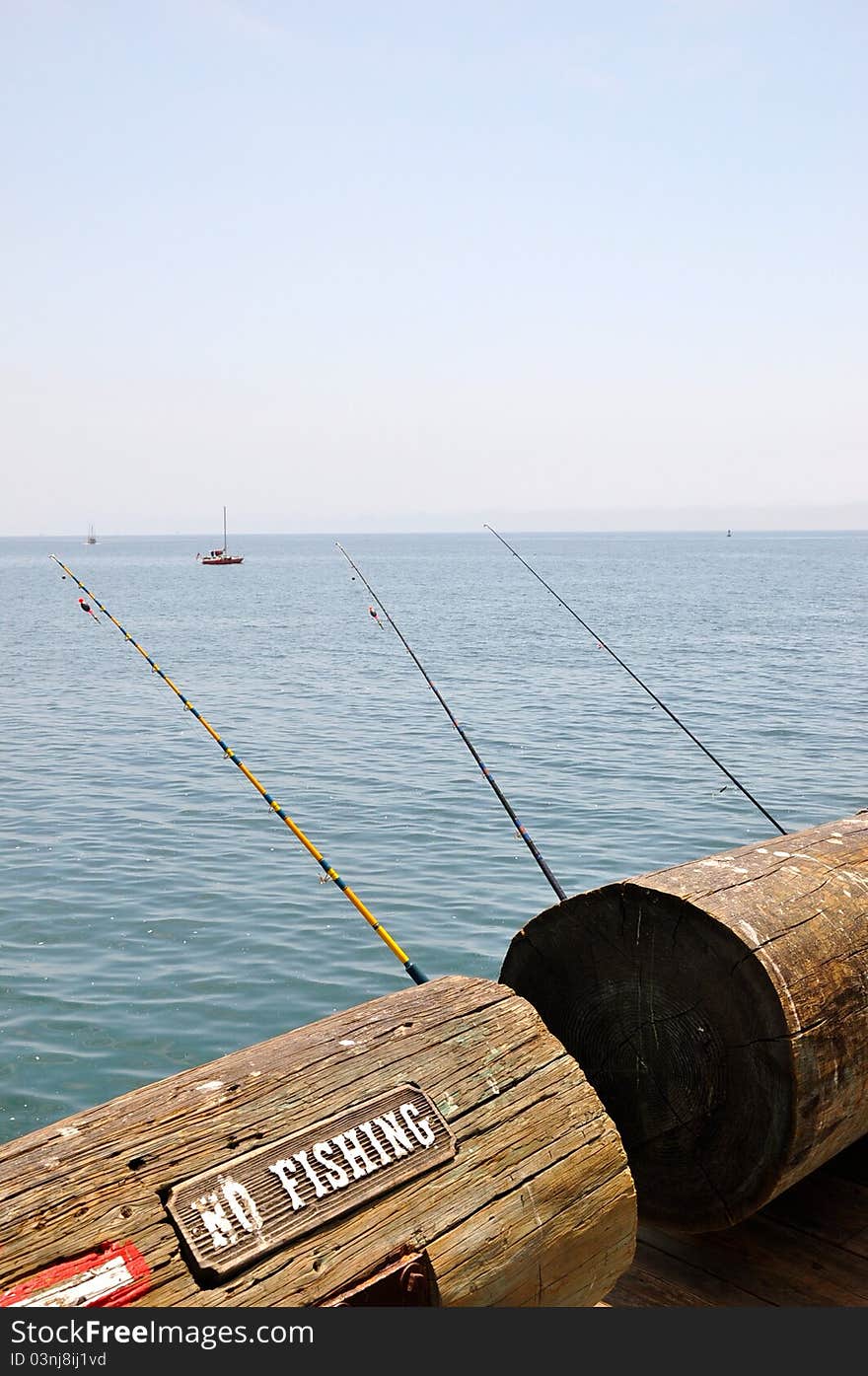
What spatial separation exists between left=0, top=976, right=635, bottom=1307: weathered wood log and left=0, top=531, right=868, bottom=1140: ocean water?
4.84 metres

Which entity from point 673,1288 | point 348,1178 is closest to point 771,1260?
point 673,1288

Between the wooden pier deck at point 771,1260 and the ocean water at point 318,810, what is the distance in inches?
177

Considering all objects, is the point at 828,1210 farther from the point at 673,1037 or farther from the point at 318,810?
the point at 318,810

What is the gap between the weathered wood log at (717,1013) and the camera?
342 centimetres

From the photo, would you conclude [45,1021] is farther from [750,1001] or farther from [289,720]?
[289,720]

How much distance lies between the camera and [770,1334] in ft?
9.05

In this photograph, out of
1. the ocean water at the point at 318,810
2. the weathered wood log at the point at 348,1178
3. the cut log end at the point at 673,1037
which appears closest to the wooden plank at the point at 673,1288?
the cut log end at the point at 673,1037

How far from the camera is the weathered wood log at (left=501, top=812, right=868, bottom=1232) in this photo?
3.42 m

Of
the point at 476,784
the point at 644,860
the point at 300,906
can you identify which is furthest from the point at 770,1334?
the point at 476,784

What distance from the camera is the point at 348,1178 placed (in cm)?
263

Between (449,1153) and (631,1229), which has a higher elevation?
Result: (449,1153)

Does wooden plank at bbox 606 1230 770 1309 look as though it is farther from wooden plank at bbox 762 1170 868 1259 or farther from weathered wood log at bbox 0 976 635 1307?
weathered wood log at bbox 0 976 635 1307

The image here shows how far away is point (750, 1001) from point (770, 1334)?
3.01ft

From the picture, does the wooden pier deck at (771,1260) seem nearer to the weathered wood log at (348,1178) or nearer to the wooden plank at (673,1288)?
the wooden plank at (673,1288)
